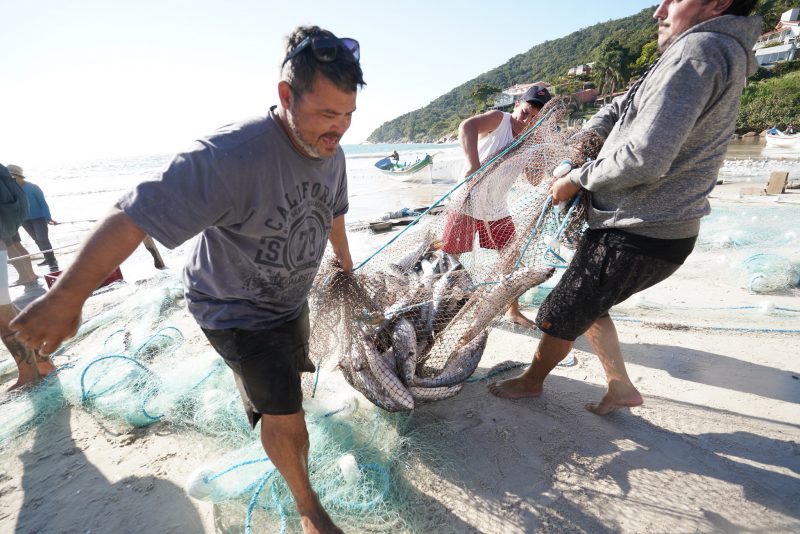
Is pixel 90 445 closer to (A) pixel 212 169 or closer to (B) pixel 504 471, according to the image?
(A) pixel 212 169

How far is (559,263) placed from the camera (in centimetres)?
258

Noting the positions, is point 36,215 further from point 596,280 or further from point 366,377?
point 596,280

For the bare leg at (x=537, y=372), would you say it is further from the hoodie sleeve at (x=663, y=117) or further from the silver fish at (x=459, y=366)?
the hoodie sleeve at (x=663, y=117)

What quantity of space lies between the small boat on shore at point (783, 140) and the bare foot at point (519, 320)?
2746cm

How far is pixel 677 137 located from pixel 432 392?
181 cm

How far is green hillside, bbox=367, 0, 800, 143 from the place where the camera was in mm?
57812

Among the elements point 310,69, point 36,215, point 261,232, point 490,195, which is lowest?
→ point 36,215

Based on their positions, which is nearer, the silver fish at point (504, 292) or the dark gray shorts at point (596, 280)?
the dark gray shorts at point (596, 280)

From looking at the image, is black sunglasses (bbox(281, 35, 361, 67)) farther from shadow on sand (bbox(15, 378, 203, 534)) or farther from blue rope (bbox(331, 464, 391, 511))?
shadow on sand (bbox(15, 378, 203, 534))

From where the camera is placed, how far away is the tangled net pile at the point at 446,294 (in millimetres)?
2303

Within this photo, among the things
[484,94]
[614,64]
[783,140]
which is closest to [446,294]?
[783,140]

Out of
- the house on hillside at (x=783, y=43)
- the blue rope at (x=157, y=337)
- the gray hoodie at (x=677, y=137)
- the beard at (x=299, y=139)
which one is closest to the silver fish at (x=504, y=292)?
the gray hoodie at (x=677, y=137)

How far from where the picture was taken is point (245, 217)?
1442 mm

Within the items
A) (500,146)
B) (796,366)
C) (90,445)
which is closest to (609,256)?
(500,146)
